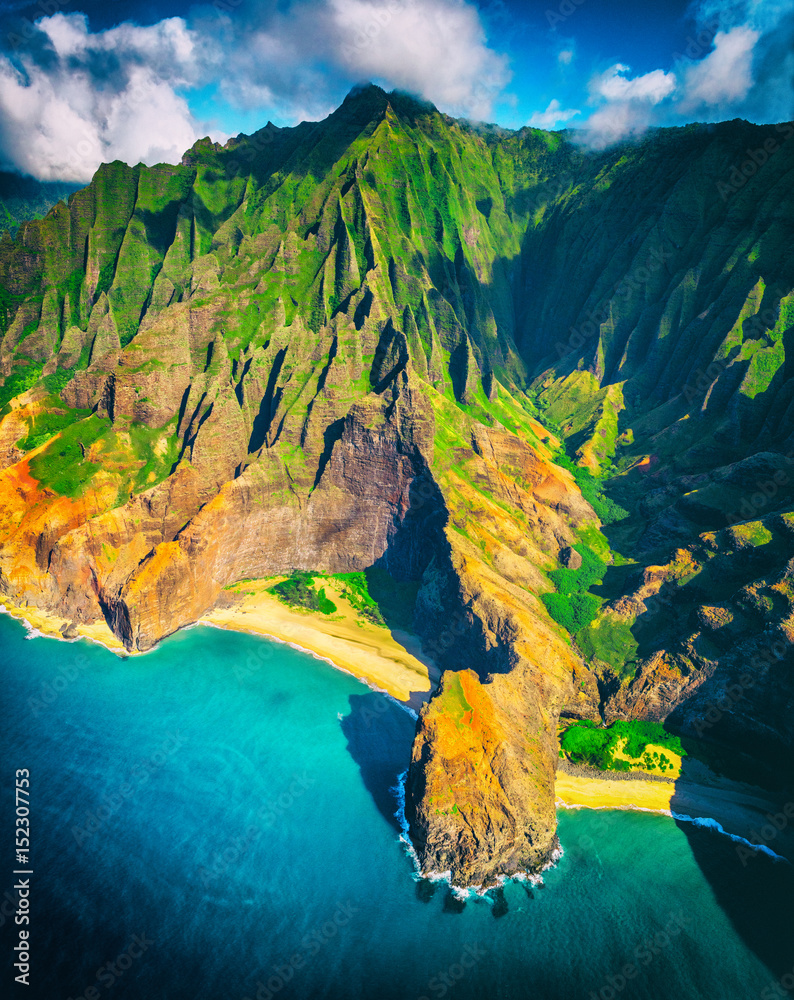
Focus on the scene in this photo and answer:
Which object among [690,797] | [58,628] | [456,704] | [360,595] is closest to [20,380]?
[58,628]

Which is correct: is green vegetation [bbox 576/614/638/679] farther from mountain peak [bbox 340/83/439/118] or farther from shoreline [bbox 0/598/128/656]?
mountain peak [bbox 340/83/439/118]

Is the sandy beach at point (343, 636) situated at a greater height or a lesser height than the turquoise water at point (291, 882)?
greater

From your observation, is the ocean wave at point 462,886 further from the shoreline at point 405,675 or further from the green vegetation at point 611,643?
the green vegetation at point 611,643

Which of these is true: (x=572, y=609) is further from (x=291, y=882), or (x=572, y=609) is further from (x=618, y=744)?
(x=291, y=882)

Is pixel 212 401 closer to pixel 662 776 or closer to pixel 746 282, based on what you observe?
pixel 662 776

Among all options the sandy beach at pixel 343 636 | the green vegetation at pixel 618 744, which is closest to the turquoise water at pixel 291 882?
the sandy beach at pixel 343 636

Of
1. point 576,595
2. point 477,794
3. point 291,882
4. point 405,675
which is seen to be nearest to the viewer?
point 291,882
